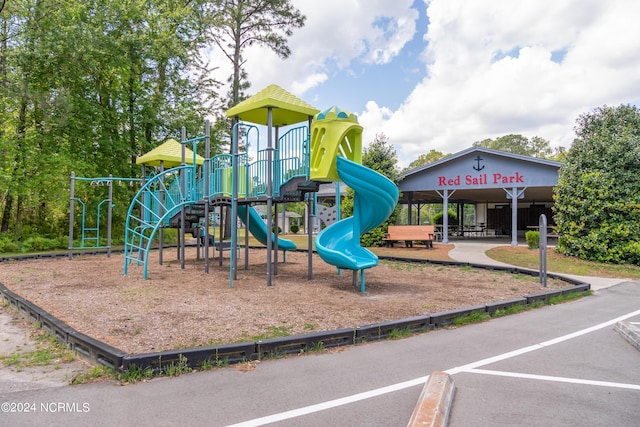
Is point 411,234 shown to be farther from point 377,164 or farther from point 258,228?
point 258,228

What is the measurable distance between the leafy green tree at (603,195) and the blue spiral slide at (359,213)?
31.9 feet

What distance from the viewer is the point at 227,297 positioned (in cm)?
776

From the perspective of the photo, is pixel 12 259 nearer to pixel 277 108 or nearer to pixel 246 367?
pixel 277 108

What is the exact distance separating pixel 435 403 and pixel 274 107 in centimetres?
741

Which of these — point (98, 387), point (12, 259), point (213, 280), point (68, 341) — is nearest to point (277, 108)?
point (213, 280)

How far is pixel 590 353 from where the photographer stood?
16.0 feet

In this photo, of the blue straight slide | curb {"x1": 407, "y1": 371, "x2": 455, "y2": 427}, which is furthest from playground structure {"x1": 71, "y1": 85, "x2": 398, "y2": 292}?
curb {"x1": 407, "y1": 371, "x2": 455, "y2": 427}

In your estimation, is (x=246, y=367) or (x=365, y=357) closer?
(x=246, y=367)

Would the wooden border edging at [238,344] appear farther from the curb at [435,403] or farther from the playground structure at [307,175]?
the playground structure at [307,175]

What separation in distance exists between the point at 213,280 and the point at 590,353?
776 centimetres

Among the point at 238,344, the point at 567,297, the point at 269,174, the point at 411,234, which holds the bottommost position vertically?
the point at 567,297

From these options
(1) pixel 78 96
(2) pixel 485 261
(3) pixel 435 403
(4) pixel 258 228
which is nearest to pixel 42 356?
(3) pixel 435 403

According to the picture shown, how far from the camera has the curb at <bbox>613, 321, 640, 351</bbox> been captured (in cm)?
515

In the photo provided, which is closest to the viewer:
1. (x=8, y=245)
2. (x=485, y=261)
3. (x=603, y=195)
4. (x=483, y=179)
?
(x=603, y=195)
